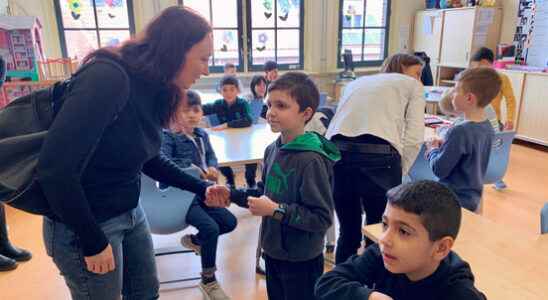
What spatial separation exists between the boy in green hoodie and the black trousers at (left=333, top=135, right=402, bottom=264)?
51 centimetres

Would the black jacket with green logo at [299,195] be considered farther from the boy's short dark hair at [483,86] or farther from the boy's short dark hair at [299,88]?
the boy's short dark hair at [483,86]

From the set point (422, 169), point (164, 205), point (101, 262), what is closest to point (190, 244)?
point (164, 205)

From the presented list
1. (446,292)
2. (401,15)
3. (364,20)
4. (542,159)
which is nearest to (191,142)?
(446,292)

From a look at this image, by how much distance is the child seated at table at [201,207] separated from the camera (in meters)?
2.10

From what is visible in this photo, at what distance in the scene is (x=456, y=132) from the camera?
6.00 ft

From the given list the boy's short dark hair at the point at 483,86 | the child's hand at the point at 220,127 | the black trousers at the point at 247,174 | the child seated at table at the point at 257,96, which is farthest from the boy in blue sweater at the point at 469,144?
the child seated at table at the point at 257,96

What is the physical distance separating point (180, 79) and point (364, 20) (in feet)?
18.7

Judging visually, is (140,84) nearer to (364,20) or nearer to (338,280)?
(338,280)

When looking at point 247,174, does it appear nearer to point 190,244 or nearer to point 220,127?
point 220,127

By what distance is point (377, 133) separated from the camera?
72.2 inches

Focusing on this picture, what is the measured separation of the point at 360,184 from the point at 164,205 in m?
1.01

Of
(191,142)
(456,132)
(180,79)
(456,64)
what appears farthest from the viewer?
(456,64)

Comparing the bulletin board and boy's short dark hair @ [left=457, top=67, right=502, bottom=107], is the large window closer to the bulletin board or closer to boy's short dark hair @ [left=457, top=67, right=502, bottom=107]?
the bulletin board

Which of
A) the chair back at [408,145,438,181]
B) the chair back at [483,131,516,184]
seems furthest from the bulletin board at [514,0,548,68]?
the chair back at [408,145,438,181]
